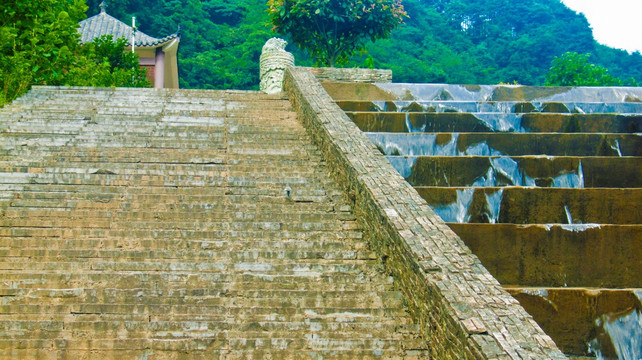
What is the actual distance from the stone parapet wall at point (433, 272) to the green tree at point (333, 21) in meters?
7.04

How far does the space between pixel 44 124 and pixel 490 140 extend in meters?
5.82

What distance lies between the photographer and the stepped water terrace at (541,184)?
17.6 ft

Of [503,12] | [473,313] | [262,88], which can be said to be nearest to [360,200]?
[473,313]

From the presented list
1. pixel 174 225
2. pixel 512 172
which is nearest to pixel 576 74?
pixel 512 172

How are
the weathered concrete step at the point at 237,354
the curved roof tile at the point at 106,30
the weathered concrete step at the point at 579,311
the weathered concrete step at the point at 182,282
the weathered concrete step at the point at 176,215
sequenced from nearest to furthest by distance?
the weathered concrete step at the point at 237,354 → the weathered concrete step at the point at 182,282 → the weathered concrete step at the point at 579,311 → the weathered concrete step at the point at 176,215 → the curved roof tile at the point at 106,30

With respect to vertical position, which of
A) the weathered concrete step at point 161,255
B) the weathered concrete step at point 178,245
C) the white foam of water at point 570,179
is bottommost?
the weathered concrete step at point 161,255

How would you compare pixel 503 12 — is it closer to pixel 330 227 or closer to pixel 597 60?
pixel 597 60

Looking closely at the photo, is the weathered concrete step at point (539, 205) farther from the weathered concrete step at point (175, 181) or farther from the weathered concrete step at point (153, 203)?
the weathered concrete step at point (175, 181)

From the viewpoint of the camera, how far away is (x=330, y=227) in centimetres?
626

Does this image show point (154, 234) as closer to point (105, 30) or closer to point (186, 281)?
point (186, 281)

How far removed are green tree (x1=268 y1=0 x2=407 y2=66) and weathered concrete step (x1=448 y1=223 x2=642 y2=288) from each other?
27.9 feet

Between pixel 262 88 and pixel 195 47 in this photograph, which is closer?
pixel 262 88

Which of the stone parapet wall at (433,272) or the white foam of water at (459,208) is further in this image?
the white foam of water at (459,208)

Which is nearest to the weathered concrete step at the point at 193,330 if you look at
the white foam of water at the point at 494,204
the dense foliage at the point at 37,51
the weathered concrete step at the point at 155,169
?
the white foam of water at the point at 494,204
